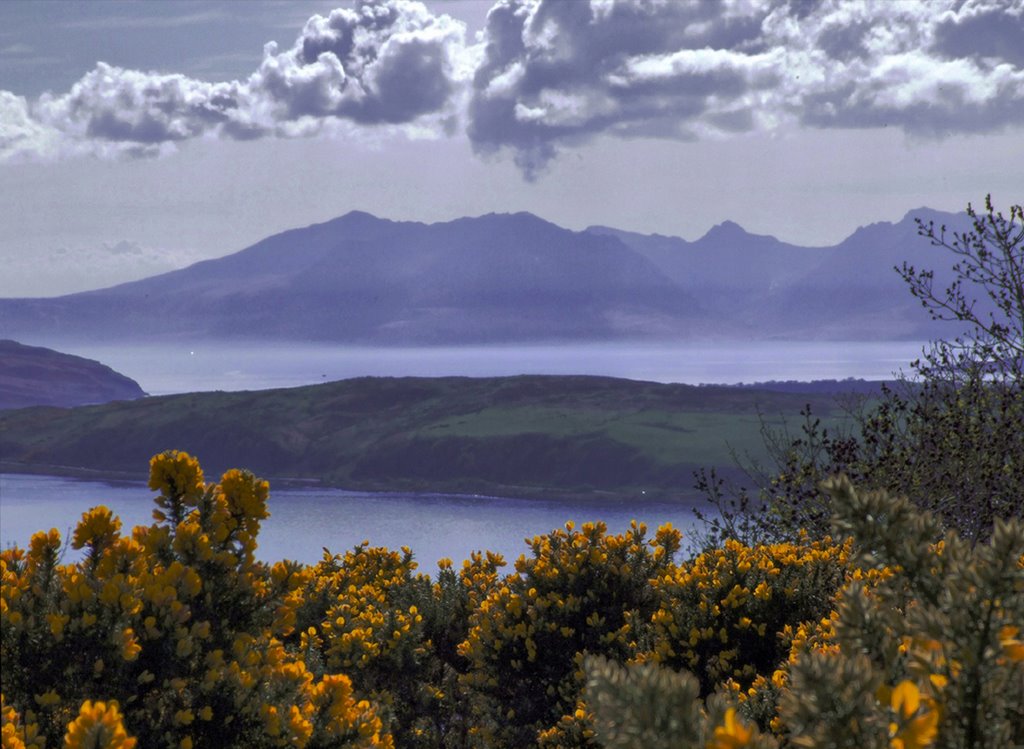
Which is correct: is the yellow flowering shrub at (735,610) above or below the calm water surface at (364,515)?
above

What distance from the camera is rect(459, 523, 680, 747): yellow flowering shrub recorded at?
38.8 feet

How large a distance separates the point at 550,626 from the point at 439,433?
124 m

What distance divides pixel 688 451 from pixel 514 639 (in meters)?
108

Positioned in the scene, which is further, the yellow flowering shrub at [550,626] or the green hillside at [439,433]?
the green hillside at [439,433]

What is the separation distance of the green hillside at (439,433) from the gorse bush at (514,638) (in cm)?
Result: 9900

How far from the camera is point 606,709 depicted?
254cm

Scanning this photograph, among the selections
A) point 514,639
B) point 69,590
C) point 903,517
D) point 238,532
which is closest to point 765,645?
point 514,639

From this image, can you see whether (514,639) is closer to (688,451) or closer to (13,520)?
(13,520)

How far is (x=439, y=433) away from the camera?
13550cm

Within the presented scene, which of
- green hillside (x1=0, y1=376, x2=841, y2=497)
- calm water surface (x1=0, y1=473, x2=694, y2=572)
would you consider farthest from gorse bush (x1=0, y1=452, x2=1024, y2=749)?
green hillside (x1=0, y1=376, x2=841, y2=497)

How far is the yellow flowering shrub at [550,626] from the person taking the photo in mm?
11812

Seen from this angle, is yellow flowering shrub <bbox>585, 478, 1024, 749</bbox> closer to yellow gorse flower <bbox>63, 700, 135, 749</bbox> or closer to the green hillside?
yellow gorse flower <bbox>63, 700, 135, 749</bbox>

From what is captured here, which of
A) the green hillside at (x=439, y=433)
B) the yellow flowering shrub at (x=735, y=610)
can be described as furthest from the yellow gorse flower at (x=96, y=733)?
the green hillside at (x=439, y=433)

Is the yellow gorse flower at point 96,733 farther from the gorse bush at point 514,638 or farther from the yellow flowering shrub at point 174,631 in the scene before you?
the yellow flowering shrub at point 174,631
